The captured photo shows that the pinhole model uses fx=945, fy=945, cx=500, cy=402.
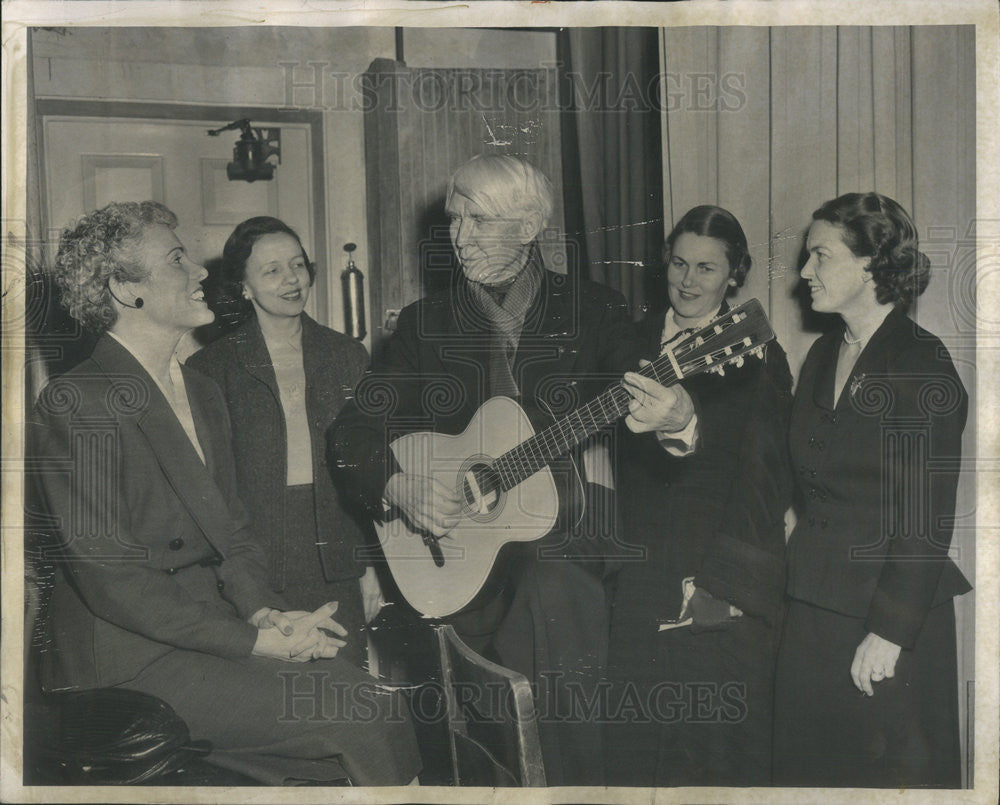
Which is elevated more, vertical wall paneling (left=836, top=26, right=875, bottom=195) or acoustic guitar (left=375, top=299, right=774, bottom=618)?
vertical wall paneling (left=836, top=26, right=875, bottom=195)

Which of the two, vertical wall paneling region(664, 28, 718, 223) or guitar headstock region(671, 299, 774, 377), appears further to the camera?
vertical wall paneling region(664, 28, 718, 223)

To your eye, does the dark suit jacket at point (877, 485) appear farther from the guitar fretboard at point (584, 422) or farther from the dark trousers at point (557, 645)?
the dark trousers at point (557, 645)

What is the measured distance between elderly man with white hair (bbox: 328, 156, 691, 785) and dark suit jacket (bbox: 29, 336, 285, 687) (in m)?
0.38

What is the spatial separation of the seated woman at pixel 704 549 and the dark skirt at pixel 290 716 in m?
0.68

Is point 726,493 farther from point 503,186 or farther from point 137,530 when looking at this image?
point 137,530

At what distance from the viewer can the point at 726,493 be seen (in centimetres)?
277

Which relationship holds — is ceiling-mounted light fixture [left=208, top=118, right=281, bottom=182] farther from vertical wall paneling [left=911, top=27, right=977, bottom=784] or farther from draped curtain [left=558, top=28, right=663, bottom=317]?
vertical wall paneling [left=911, top=27, right=977, bottom=784]

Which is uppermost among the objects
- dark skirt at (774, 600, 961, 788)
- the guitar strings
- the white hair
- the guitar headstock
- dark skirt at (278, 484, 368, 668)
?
the white hair

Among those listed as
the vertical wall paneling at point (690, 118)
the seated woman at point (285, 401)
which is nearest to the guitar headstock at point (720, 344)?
the vertical wall paneling at point (690, 118)

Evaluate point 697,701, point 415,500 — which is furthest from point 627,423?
point 697,701

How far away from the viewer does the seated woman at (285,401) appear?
9.18 feet

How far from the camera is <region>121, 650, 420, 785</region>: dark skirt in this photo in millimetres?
2754

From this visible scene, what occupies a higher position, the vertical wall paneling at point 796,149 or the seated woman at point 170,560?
the vertical wall paneling at point 796,149

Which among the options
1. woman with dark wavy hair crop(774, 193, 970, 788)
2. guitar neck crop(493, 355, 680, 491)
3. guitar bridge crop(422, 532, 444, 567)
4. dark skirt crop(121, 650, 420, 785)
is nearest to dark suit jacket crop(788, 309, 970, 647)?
woman with dark wavy hair crop(774, 193, 970, 788)
